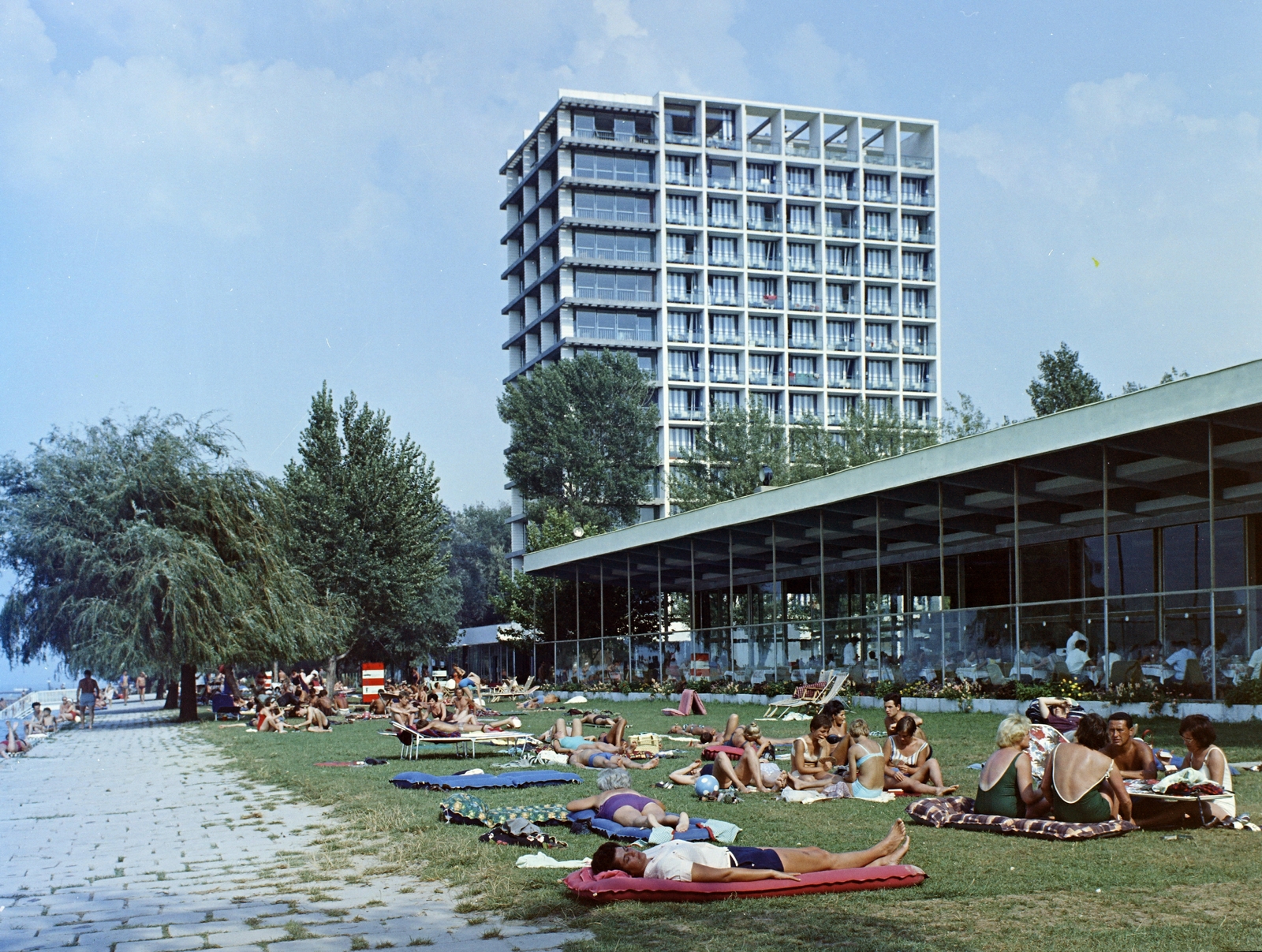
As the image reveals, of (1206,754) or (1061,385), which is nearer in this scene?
(1206,754)

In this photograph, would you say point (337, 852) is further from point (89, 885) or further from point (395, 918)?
point (395, 918)

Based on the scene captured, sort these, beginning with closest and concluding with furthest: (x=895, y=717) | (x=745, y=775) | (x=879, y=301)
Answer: (x=745, y=775)
(x=895, y=717)
(x=879, y=301)

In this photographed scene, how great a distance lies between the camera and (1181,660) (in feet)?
61.0

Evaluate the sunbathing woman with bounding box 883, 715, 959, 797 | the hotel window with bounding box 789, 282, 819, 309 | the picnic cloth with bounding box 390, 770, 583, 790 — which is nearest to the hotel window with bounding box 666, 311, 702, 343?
the hotel window with bounding box 789, 282, 819, 309

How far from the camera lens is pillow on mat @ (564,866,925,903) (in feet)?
22.4

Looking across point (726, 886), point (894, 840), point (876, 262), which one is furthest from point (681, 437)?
point (726, 886)

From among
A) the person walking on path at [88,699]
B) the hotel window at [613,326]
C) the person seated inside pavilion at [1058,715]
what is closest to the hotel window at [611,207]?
the hotel window at [613,326]

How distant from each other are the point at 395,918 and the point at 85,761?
16.0 meters

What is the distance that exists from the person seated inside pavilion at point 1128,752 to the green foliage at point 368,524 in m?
40.4

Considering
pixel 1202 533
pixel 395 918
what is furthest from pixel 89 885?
pixel 1202 533

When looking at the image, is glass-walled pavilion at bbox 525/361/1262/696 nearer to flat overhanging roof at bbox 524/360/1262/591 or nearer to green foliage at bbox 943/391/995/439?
flat overhanging roof at bbox 524/360/1262/591

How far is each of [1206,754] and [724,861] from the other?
15.8ft

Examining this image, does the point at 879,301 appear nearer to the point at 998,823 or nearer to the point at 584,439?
the point at 584,439

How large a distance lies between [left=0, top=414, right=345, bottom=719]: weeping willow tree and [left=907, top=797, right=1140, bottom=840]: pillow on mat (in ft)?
76.3
